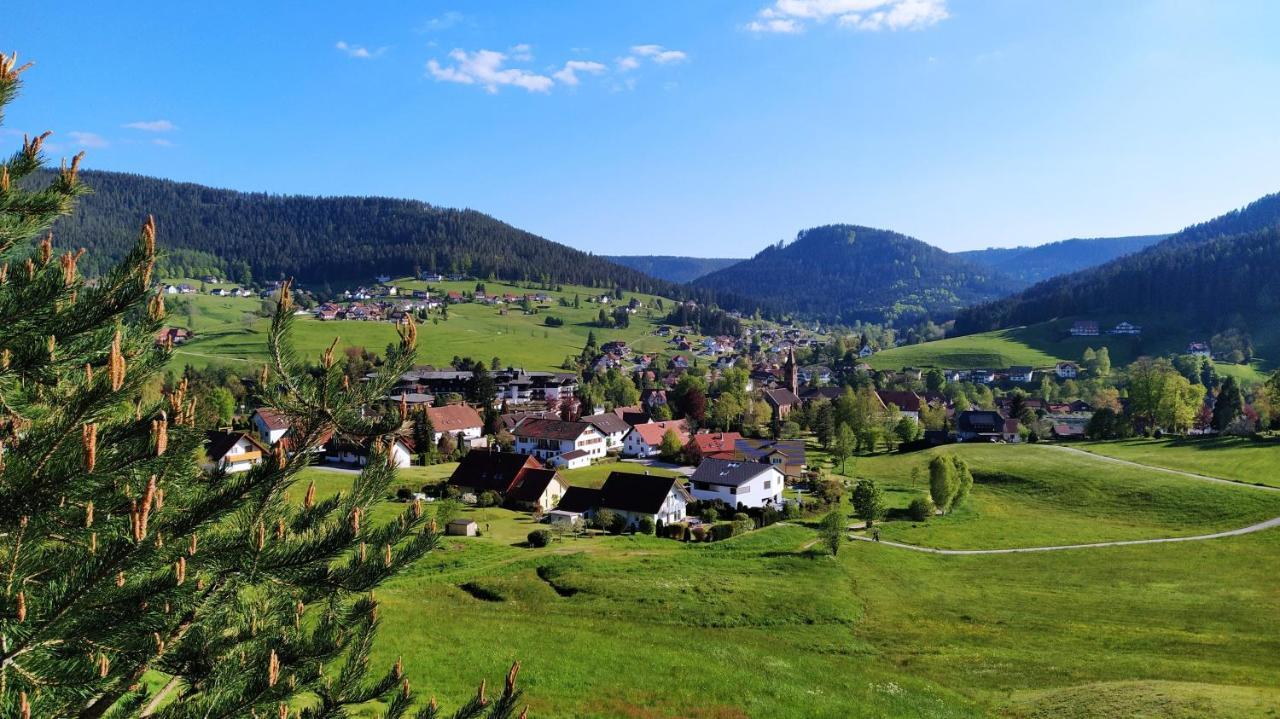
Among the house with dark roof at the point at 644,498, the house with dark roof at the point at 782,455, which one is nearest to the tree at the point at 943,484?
the house with dark roof at the point at 782,455

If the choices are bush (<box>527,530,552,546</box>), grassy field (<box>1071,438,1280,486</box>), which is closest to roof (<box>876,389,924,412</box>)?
grassy field (<box>1071,438,1280,486</box>)

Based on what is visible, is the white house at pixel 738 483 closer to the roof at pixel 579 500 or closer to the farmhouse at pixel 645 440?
the roof at pixel 579 500

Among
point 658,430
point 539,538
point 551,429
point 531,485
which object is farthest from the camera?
point 658,430

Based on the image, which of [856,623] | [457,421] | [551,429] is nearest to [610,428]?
[551,429]

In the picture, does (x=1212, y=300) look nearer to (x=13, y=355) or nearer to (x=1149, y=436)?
(x=1149, y=436)

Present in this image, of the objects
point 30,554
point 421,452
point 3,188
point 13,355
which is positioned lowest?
point 421,452

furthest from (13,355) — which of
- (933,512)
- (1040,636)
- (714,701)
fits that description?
(933,512)

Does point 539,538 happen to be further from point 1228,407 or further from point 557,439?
point 1228,407
